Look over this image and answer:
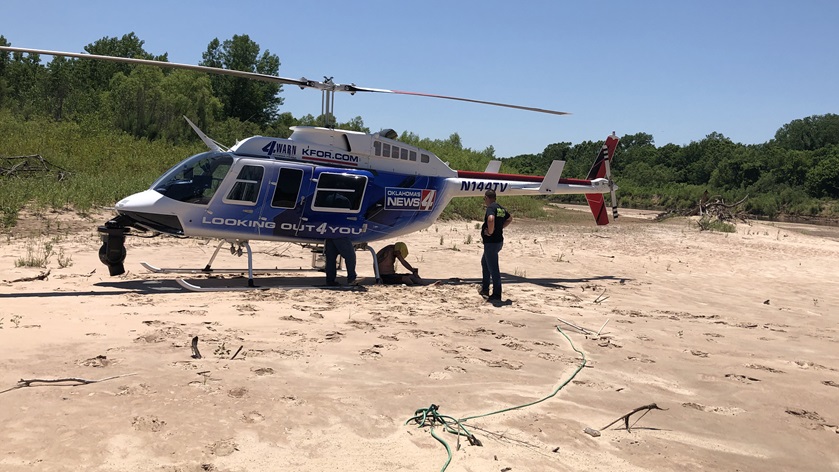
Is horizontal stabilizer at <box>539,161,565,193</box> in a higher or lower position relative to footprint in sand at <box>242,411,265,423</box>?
higher

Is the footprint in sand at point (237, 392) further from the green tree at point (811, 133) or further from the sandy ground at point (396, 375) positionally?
the green tree at point (811, 133)

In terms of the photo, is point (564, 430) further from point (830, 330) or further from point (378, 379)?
point (830, 330)

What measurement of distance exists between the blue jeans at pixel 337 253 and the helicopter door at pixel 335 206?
0.37 ft

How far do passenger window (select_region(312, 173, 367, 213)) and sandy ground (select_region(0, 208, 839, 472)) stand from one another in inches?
49.8

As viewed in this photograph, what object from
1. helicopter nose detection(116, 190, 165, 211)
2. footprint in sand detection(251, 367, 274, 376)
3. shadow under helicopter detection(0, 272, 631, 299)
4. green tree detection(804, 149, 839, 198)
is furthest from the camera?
green tree detection(804, 149, 839, 198)

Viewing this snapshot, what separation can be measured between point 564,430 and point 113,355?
143 inches

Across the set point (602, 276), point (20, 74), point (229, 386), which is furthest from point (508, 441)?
point (20, 74)

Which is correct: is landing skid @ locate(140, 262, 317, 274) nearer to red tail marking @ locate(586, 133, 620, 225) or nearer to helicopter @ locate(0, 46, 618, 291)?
helicopter @ locate(0, 46, 618, 291)

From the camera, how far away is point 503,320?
8375 mm

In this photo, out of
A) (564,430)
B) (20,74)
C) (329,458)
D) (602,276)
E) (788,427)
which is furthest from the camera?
(20,74)

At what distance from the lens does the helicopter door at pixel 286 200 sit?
10078 mm

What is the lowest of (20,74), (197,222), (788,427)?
(788,427)

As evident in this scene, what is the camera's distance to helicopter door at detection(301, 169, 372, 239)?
10.4 meters

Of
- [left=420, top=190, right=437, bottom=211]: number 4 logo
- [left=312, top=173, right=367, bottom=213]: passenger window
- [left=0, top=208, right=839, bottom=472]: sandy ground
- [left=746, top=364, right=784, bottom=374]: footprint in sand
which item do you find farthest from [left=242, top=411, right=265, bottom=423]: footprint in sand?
[left=420, top=190, right=437, bottom=211]: number 4 logo
